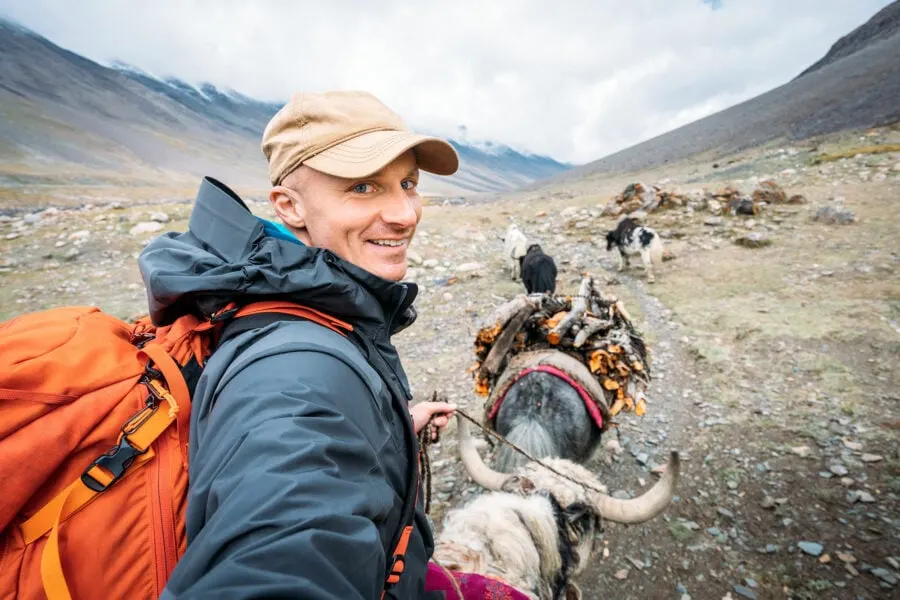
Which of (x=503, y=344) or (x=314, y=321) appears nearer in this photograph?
(x=314, y=321)

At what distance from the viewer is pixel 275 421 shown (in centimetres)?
78

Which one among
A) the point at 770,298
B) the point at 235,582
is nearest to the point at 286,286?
the point at 235,582

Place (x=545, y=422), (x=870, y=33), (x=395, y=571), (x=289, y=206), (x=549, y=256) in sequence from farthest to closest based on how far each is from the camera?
(x=870, y=33) < (x=549, y=256) < (x=545, y=422) < (x=289, y=206) < (x=395, y=571)

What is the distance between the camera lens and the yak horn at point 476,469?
248 cm

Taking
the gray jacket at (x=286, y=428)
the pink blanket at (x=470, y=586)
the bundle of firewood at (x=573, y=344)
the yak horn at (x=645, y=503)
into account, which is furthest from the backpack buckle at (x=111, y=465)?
the bundle of firewood at (x=573, y=344)

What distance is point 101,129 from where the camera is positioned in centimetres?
9569

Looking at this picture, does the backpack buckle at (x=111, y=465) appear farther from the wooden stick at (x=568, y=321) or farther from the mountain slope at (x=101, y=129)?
the mountain slope at (x=101, y=129)

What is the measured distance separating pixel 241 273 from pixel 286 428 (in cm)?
48

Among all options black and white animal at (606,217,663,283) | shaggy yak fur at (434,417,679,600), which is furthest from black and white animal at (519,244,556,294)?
shaggy yak fur at (434,417,679,600)

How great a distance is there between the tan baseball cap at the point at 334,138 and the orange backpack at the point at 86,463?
73cm

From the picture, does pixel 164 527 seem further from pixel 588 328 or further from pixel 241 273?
pixel 588 328

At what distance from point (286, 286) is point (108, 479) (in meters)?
0.54

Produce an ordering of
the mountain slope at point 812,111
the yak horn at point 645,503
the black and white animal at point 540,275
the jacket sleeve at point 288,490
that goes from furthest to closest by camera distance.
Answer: the mountain slope at point 812,111 < the black and white animal at point 540,275 < the yak horn at point 645,503 < the jacket sleeve at point 288,490

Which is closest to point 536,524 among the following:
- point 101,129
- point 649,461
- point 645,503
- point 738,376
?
point 645,503
